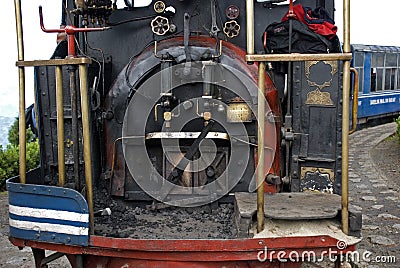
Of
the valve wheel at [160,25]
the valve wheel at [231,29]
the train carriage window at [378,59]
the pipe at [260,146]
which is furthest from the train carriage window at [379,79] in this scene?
the pipe at [260,146]

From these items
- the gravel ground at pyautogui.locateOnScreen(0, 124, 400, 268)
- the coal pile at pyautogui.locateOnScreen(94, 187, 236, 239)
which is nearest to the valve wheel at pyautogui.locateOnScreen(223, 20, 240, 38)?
the coal pile at pyautogui.locateOnScreen(94, 187, 236, 239)

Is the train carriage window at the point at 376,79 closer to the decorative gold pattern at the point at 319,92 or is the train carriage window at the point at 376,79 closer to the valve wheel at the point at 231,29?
the valve wheel at the point at 231,29

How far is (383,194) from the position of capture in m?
7.33

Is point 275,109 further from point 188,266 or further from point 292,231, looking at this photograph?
point 188,266

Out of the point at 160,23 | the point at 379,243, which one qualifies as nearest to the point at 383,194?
the point at 379,243

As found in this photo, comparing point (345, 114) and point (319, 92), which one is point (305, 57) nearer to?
point (345, 114)

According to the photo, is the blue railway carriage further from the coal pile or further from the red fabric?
the coal pile

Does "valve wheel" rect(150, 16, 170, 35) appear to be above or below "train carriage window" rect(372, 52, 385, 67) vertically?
below

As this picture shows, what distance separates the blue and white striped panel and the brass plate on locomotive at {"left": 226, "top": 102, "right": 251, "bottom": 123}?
131cm

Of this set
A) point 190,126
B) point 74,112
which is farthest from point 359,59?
point 74,112

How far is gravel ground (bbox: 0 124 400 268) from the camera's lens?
15.8ft

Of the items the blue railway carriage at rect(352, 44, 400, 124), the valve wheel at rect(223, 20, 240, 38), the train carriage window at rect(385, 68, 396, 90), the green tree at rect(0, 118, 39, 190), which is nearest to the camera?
the valve wheel at rect(223, 20, 240, 38)

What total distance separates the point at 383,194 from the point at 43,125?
5.49m

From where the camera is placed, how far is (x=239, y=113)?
3598 mm
